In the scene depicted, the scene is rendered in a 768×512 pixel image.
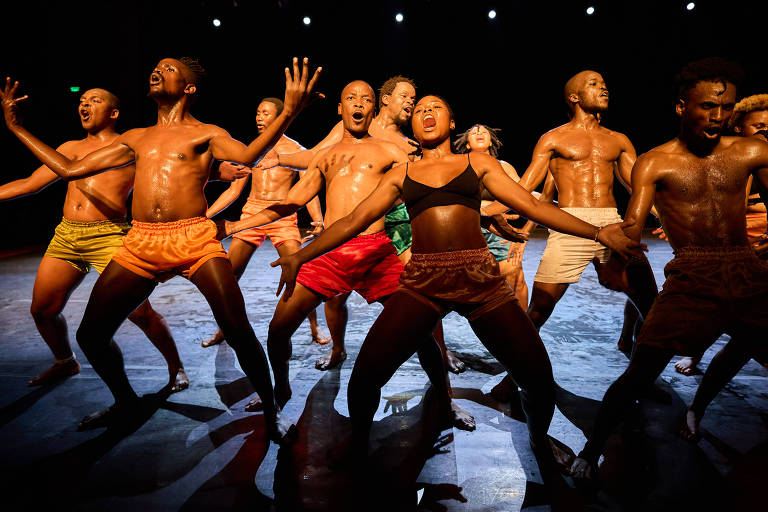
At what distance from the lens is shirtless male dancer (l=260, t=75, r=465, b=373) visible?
3445mm

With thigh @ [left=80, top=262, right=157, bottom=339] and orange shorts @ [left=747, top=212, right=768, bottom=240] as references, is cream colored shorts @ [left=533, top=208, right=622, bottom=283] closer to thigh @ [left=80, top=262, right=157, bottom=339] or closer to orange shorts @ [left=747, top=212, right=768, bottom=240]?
orange shorts @ [left=747, top=212, right=768, bottom=240]

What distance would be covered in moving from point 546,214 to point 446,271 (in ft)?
1.77

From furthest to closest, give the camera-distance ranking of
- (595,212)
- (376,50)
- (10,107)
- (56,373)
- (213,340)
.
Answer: (376,50) → (213,340) → (56,373) → (595,212) → (10,107)

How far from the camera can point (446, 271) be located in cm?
211

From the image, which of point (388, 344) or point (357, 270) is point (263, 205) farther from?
point (388, 344)

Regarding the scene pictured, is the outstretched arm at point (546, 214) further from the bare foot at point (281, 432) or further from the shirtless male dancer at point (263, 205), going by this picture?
the shirtless male dancer at point (263, 205)

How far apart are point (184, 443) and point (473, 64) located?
10.2 meters

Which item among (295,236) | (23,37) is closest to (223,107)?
(23,37)

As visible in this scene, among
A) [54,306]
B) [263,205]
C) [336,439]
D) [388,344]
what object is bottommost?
[336,439]

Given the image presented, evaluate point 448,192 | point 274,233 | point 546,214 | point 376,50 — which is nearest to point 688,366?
point 546,214

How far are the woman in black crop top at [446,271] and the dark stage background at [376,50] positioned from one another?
8.87 m

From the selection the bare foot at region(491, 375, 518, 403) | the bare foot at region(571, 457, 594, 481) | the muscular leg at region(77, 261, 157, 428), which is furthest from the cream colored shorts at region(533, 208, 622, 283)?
the muscular leg at region(77, 261, 157, 428)

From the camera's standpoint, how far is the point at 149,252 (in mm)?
2516

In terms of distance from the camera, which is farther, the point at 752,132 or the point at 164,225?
the point at 752,132
